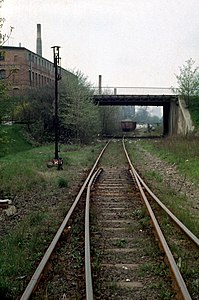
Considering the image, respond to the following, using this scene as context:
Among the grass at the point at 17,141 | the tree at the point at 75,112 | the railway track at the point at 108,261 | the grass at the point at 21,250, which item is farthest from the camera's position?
the tree at the point at 75,112

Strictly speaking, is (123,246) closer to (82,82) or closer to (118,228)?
(118,228)

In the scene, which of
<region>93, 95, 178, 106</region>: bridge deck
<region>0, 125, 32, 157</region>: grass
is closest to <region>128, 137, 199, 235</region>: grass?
<region>0, 125, 32, 157</region>: grass

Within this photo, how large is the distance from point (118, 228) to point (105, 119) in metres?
62.5

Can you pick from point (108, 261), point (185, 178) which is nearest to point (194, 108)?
point (185, 178)

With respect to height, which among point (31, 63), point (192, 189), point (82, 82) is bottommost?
point (192, 189)

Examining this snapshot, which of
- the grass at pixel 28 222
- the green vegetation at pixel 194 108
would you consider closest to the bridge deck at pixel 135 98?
the green vegetation at pixel 194 108

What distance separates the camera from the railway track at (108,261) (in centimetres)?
565

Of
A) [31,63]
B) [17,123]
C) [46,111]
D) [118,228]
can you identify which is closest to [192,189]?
[118,228]

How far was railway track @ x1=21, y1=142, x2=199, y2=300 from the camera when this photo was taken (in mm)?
5648

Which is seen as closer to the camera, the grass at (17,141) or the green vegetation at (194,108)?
the grass at (17,141)

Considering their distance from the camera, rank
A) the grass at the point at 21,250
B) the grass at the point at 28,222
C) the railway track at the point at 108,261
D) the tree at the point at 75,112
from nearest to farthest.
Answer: the railway track at the point at 108,261 < the grass at the point at 21,250 < the grass at the point at 28,222 < the tree at the point at 75,112

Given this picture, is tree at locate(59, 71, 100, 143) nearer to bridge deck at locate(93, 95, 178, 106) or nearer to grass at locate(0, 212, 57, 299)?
bridge deck at locate(93, 95, 178, 106)

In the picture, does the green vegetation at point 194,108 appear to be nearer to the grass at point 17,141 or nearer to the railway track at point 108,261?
the grass at point 17,141

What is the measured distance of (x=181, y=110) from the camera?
5228cm
